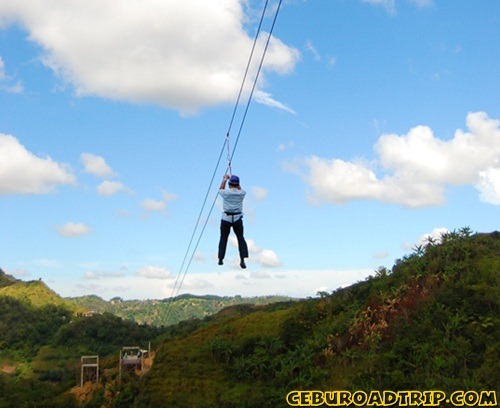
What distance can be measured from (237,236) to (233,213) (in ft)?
2.38

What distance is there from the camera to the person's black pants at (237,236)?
47.1 feet

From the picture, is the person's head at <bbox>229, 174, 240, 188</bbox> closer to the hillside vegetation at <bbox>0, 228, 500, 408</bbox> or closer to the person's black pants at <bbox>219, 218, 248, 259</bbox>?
the person's black pants at <bbox>219, 218, 248, 259</bbox>

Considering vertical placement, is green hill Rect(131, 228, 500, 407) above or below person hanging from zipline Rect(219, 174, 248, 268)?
below

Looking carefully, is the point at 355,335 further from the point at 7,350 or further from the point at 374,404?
the point at 7,350

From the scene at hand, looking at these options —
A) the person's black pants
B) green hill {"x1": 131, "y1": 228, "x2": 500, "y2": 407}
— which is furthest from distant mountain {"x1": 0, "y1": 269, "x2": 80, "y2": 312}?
the person's black pants

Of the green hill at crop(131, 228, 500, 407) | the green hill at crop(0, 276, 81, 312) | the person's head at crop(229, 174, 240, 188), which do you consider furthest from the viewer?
the green hill at crop(0, 276, 81, 312)

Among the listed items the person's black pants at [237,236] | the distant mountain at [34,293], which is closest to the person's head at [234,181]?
the person's black pants at [237,236]

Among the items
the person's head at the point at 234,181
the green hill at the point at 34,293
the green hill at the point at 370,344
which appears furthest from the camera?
the green hill at the point at 34,293

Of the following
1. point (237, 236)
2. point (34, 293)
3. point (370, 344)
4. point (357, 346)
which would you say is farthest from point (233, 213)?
point (34, 293)

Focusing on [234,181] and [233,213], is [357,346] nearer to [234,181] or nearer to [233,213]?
[233,213]

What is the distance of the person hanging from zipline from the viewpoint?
14.1 metres

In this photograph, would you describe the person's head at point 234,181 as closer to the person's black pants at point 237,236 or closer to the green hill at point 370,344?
the person's black pants at point 237,236

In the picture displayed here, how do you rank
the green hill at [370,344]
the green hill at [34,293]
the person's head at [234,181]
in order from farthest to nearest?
the green hill at [34,293]
the green hill at [370,344]
the person's head at [234,181]

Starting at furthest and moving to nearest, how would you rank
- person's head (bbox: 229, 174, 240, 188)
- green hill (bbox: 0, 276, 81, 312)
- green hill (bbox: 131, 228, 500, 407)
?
green hill (bbox: 0, 276, 81, 312)
green hill (bbox: 131, 228, 500, 407)
person's head (bbox: 229, 174, 240, 188)
